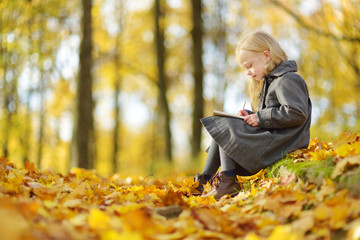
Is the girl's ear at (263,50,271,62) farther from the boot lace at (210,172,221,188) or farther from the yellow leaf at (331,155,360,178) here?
the yellow leaf at (331,155,360,178)

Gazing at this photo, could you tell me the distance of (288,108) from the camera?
269 centimetres

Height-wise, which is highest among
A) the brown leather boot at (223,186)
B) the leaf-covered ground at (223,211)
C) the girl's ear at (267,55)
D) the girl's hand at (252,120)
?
the girl's ear at (267,55)

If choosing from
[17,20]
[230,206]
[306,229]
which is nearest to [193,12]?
[17,20]

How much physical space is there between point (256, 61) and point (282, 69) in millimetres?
255

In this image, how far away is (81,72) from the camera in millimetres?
6332

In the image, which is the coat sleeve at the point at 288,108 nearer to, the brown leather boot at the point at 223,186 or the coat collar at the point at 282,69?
the coat collar at the point at 282,69

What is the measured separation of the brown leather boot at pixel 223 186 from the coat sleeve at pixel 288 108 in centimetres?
51

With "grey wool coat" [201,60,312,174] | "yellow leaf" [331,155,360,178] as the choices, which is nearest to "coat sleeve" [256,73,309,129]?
"grey wool coat" [201,60,312,174]

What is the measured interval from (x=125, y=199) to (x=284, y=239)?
1.36 metres

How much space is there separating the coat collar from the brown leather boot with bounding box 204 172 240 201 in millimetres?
932

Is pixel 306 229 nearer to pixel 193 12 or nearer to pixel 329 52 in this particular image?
pixel 193 12

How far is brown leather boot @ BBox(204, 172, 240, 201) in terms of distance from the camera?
2685 millimetres

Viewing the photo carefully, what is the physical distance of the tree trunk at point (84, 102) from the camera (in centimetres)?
623

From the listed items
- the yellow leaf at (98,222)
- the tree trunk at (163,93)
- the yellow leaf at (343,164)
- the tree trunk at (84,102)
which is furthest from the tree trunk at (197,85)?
the yellow leaf at (98,222)
